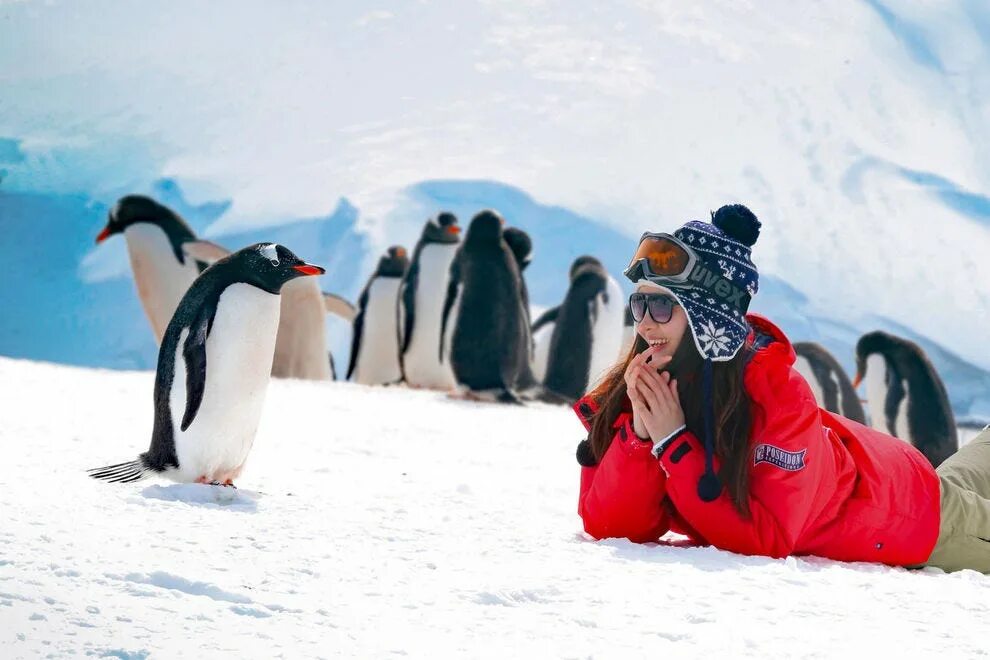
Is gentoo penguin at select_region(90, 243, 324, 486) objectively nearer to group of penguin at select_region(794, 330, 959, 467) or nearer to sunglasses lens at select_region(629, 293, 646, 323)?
sunglasses lens at select_region(629, 293, 646, 323)

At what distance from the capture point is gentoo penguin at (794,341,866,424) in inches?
260

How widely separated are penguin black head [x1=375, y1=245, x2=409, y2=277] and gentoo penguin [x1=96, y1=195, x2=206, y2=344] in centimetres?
214

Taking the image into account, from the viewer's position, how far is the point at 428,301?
7.36 m

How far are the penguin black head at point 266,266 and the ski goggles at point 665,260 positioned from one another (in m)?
0.81

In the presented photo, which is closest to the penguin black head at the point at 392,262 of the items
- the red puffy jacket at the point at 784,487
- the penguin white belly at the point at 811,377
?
the penguin white belly at the point at 811,377

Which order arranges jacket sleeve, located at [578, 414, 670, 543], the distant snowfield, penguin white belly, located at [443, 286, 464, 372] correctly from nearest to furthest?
the distant snowfield
jacket sleeve, located at [578, 414, 670, 543]
penguin white belly, located at [443, 286, 464, 372]

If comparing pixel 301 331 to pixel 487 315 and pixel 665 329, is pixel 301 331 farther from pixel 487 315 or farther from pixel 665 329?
pixel 665 329

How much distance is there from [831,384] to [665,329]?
514 centimetres

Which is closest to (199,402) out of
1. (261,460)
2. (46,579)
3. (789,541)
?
(261,460)

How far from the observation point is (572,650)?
1.29 meters

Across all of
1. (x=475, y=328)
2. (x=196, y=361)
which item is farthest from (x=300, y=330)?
(x=196, y=361)

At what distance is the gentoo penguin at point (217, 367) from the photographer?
235cm

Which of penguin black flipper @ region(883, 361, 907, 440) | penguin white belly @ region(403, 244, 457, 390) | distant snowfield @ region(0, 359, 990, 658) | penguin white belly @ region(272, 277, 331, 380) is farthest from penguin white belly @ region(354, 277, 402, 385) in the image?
distant snowfield @ region(0, 359, 990, 658)

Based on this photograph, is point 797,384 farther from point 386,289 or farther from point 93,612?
point 386,289
